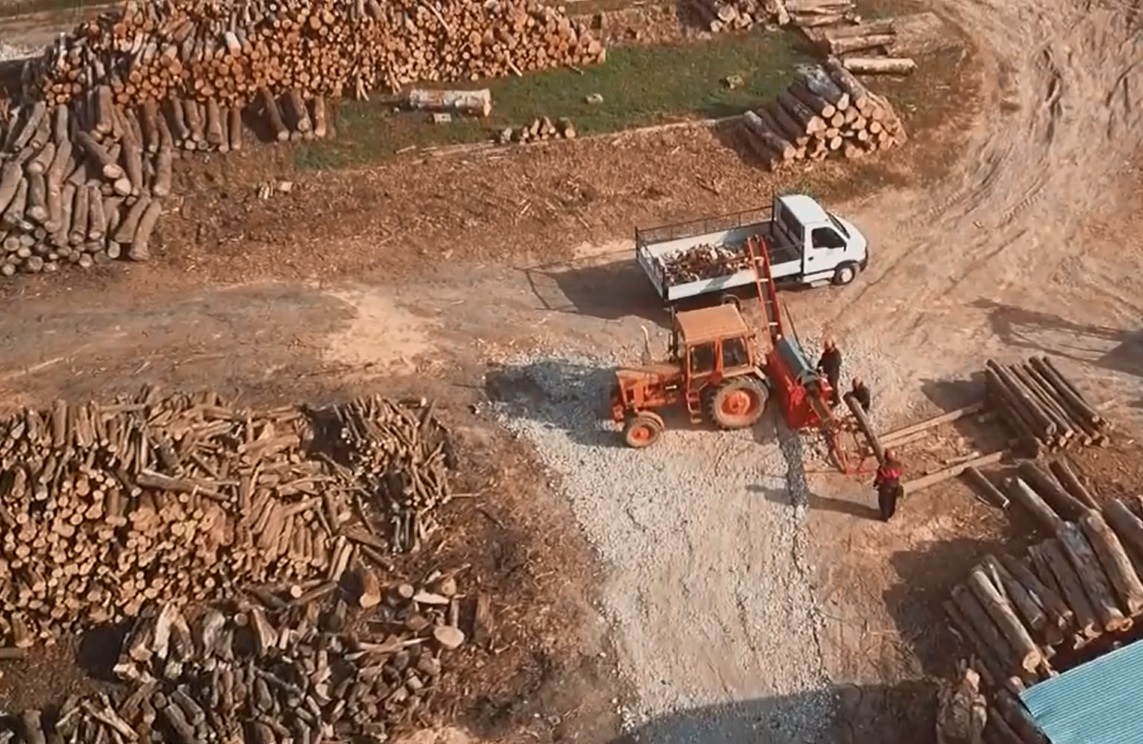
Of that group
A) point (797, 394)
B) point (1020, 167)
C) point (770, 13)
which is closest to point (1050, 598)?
point (797, 394)

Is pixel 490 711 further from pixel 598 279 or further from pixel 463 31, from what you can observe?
pixel 463 31

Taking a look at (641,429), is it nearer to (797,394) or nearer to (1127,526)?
(797,394)

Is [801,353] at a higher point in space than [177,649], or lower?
higher

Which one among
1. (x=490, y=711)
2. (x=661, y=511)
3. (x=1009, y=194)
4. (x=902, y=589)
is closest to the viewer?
(x=490, y=711)

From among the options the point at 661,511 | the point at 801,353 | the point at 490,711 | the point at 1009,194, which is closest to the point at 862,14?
the point at 1009,194

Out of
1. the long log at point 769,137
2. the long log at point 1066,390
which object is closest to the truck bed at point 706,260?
the long log at point 769,137

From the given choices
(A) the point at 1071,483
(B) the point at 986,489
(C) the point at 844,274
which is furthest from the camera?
(C) the point at 844,274
